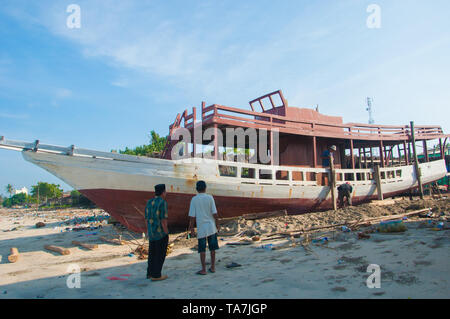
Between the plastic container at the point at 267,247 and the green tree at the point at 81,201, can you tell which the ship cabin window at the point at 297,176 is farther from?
the green tree at the point at 81,201

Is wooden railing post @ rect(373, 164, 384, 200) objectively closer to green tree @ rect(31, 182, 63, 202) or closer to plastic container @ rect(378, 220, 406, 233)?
plastic container @ rect(378, 220, 406, 233)

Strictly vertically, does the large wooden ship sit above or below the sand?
above

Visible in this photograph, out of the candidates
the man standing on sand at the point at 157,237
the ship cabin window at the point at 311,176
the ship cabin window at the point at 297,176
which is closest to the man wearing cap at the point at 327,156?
the ship cabin window at the point at 311,176

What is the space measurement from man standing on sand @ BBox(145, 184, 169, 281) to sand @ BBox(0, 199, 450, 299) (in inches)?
7.0

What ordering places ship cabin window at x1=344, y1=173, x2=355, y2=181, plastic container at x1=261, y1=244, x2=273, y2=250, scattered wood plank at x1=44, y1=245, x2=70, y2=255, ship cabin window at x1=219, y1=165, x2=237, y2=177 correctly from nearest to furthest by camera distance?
1. plastic container at x1=261, y1=244, x2=273, y2=250
2. scattered wood plank at x1=44, y1=245, x2=70, y2=255
3. ship cabin window at x1=219, y1=165, x2=237, y2=177
4. ship cabin window at x1=344, y1=173, x2=355, y2=181

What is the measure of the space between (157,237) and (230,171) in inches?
194

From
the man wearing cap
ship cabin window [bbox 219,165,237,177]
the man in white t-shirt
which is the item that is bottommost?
the man in white t-shirt

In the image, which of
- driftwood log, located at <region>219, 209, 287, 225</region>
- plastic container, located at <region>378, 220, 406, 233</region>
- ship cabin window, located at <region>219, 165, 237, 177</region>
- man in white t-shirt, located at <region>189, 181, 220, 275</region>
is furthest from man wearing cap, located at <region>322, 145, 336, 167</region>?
man in white t-shirt, located at <region>189, 181, 220, 275</region>

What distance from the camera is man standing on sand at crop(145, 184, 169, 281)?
12.8 feet

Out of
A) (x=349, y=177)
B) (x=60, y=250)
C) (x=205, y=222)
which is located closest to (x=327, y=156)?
(x=349, y=177)

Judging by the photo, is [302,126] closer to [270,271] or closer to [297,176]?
[297,176]
